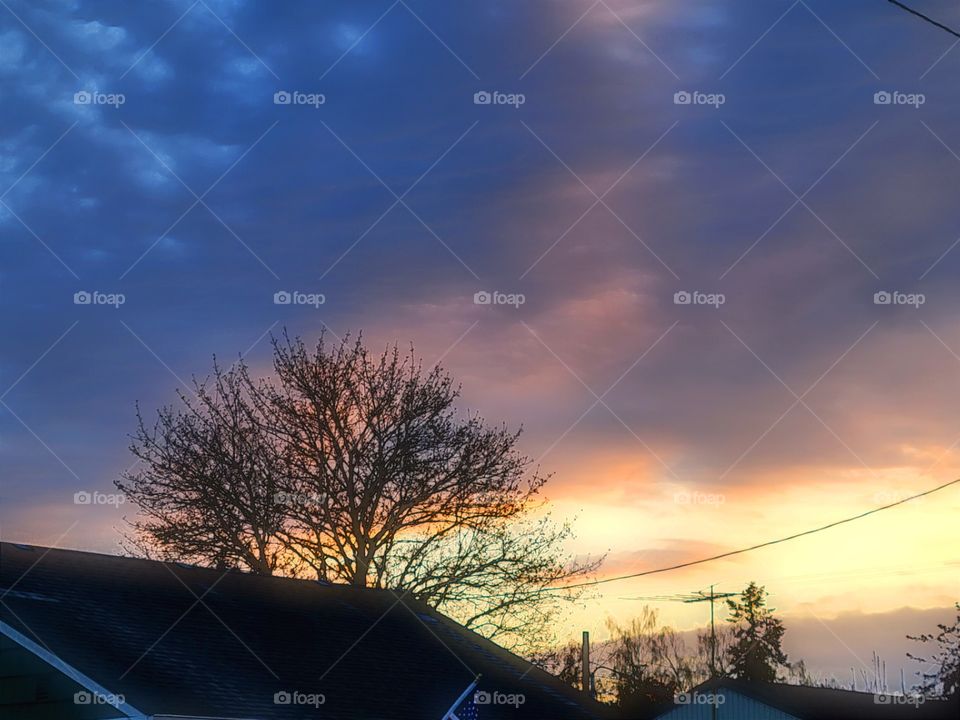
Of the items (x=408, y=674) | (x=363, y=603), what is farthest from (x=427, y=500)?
(x=408, y=674)

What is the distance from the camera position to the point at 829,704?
39750mm

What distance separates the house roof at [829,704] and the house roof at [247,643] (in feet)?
29.1

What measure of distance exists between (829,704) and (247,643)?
22588mm

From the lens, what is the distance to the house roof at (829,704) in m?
36.1

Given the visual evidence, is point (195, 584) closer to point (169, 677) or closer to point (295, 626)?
point (295, 626)

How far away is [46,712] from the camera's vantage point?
2106cm

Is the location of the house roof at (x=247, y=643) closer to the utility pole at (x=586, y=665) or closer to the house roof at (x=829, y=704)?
the house roof at (x=829, y=704)

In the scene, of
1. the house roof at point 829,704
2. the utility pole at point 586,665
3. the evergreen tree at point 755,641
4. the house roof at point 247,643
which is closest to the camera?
the house roof at point 247,643

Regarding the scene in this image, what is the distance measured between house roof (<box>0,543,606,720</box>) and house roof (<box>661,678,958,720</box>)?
887 centimetres

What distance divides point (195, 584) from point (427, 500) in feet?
50.5

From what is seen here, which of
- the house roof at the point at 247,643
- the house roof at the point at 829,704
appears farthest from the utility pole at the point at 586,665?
the house roof at the point at 247,643

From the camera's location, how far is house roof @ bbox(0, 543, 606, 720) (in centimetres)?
2102

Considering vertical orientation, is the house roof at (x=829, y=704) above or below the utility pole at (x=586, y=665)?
below

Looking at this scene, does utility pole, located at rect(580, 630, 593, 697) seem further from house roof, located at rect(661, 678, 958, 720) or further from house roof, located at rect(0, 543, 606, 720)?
house roof, located at rect(0, 543, 606, 720)
